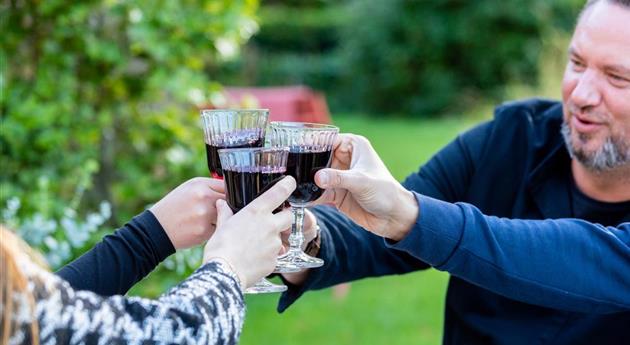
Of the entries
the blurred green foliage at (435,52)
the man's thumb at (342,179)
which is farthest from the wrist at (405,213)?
the blurred green foliage at (435,52)

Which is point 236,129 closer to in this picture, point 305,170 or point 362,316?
point 305,170

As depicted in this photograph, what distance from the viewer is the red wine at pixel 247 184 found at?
75.1 inches

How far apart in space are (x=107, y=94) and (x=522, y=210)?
2.15 meters

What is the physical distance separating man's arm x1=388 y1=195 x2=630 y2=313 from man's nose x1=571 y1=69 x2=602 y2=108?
0.49m

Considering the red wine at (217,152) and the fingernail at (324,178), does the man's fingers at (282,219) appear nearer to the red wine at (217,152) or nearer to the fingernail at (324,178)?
the fingernail at (324,178)

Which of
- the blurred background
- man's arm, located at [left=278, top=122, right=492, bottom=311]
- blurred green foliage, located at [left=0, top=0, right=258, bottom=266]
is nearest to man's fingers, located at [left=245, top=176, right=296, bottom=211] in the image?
man's arm, located at [left=278, top=122, right=492, bottom=311]

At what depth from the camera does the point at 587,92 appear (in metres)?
2.46

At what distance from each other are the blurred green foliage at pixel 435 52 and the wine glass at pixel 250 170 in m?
15.6

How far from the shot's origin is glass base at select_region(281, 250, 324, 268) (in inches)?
83.1

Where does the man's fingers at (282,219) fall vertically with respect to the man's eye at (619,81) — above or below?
below

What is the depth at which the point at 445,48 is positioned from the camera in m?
17.5

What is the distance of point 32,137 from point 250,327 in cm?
201

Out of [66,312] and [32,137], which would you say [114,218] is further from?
[66,312]

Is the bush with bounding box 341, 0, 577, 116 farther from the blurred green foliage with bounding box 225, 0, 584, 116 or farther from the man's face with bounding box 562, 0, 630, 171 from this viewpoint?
the man's face with bounding box 562, 0, 630, 171
